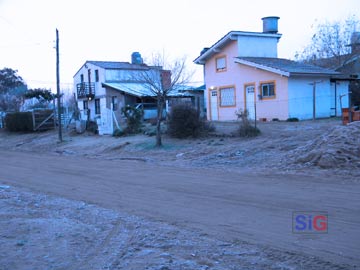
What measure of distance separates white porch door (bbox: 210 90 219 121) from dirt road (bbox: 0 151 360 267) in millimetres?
16887

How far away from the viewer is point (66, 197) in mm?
10938

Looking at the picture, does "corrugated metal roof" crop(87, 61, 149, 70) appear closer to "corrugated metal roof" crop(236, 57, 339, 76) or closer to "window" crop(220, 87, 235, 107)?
"window" crop(220, 87, 235, 107)

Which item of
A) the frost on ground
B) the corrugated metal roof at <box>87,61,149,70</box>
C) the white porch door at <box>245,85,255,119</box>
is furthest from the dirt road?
the corrugated metal roof at <box>87,61,149,70</box>

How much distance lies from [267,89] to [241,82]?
7.74 feet

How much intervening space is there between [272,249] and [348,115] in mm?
13940

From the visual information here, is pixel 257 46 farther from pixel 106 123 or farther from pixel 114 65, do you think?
pixel 114 65

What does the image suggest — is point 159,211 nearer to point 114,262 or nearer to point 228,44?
point 114,262

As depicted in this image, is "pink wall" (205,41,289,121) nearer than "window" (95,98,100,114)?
Yes

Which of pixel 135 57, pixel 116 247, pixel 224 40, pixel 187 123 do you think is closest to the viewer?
pixel 116 247

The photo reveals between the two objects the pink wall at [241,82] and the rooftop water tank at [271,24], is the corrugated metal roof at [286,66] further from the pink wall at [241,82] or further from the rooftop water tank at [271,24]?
the rooftop water tank at [271,24]

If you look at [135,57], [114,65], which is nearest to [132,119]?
[114,65]

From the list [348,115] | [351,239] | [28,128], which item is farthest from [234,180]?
[28,128]

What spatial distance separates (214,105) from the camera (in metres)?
32.7

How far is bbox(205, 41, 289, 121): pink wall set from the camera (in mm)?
26906
